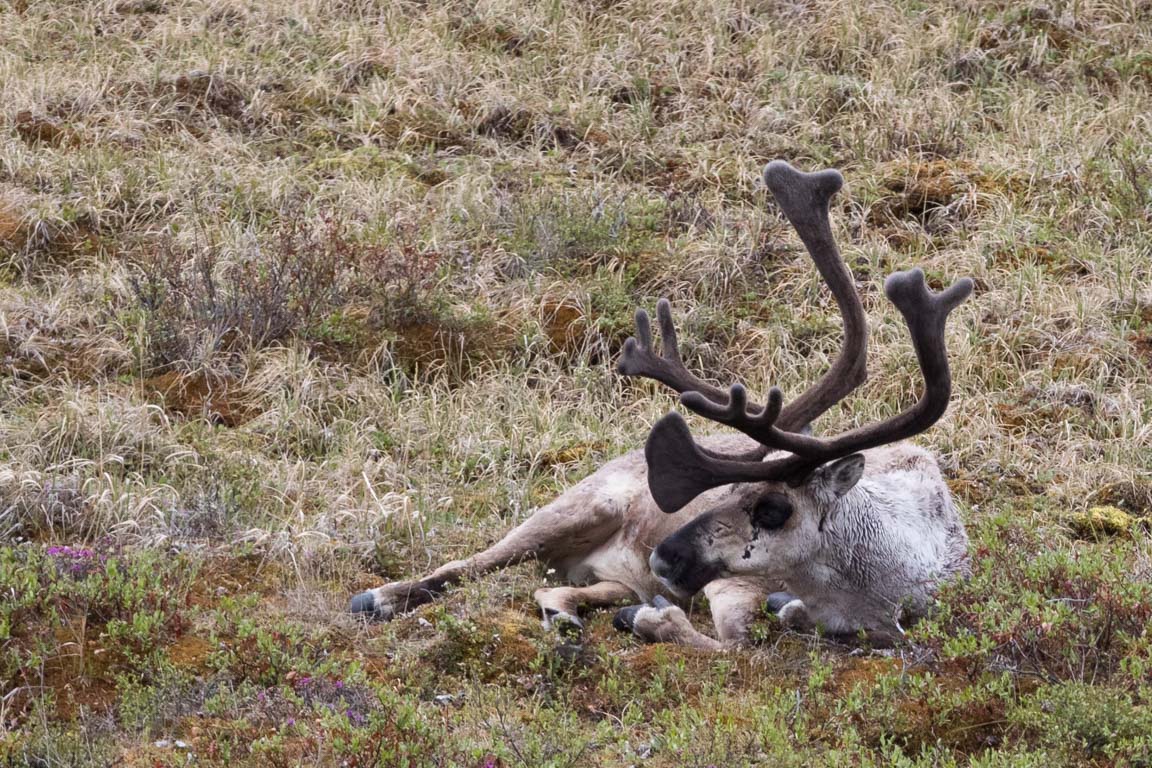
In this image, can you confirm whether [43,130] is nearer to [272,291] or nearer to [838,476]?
[272,291]

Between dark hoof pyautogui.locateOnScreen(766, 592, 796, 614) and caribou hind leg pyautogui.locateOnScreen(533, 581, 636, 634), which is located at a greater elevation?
dark hoof pyautogui.locateOnScreen(766, 592, 796, 614)

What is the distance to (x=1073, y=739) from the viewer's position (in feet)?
14.7

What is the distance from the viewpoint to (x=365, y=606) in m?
6.26

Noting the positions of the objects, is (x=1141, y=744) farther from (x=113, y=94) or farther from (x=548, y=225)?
(x=113, y=94)

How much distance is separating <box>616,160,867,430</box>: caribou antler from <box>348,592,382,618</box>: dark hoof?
152 centimetres

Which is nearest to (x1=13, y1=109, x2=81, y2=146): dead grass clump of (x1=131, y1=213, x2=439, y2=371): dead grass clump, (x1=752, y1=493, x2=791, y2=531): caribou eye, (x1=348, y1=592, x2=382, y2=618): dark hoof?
(x1=131, y1=213, x2=439, y2=371): dead grass clump

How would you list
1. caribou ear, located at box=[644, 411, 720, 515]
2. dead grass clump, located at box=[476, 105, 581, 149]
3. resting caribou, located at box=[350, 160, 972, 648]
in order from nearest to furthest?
caribou ear, located at box=[644, 411, 720, 515], resting caribou, located at box=[350, 160, 972, 648], dead grass clump, located at box=[476, 105, 581, 149]

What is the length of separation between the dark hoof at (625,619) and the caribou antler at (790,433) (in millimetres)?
600

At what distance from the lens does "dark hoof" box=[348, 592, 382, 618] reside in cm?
624

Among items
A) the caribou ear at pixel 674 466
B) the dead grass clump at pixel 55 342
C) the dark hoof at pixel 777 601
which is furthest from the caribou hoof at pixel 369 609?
the dead grass clump at pixel 55 342

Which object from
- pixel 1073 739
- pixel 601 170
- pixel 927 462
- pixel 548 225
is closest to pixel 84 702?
pixel 1073 739

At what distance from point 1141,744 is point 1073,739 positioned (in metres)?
0.21

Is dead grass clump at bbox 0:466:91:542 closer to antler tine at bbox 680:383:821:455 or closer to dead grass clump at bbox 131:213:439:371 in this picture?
dead grass clump at bbox 131:213:439:371

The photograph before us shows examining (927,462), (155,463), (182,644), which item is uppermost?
(927,462)
